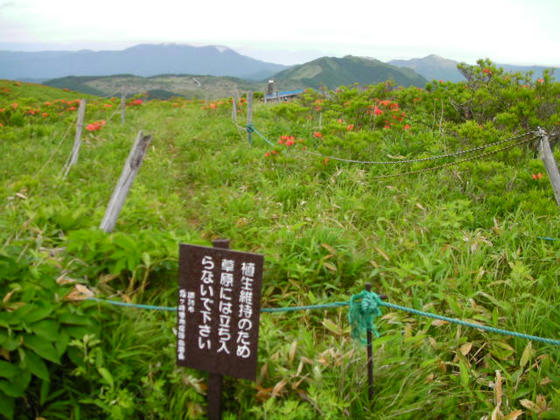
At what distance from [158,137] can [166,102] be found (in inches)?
377

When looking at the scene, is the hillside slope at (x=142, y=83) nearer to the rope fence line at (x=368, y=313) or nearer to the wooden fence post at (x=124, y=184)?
the wooden fence post at (x=124, y=184)

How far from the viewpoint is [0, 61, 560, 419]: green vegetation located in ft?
6.56

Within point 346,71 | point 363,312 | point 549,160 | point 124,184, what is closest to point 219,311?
point 363,312

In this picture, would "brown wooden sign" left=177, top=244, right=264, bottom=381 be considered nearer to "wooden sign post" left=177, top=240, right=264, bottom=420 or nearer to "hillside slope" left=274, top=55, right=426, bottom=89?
"wooden sign post" left=177, top=240, right=264, bottom=420

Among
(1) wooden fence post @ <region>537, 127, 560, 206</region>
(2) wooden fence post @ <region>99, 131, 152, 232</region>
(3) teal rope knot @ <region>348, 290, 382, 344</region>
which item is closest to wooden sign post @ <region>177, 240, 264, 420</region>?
(3) teal rope knot @ <region>348, 290, 382, 344</region>

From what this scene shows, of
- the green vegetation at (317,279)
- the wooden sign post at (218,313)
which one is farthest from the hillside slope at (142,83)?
the wooden sign post at (218,313)

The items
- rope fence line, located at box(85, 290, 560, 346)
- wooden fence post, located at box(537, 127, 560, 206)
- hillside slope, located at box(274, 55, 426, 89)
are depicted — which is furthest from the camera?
hillside slope, located at box(274, 55, 426, 89)

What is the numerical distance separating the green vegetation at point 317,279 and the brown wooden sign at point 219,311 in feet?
0.80

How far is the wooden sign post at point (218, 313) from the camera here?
1.90 meters

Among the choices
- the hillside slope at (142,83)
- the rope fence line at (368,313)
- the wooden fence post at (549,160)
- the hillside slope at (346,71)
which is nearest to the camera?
the rope fence line at (368,313)

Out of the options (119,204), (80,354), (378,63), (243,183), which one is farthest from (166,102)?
(378,63)

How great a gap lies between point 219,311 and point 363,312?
2.69 feet

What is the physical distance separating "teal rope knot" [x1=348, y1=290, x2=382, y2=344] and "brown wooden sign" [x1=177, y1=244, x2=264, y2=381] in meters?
0.55

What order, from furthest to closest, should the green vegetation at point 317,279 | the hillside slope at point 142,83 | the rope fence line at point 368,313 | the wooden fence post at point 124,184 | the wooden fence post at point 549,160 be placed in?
the hillside slope at point 142,83, the wooden fence post at point 549,160, the wooden fence post at point 124,184, the green vegetation at point 317,279, the rope fence line at point 368,313
